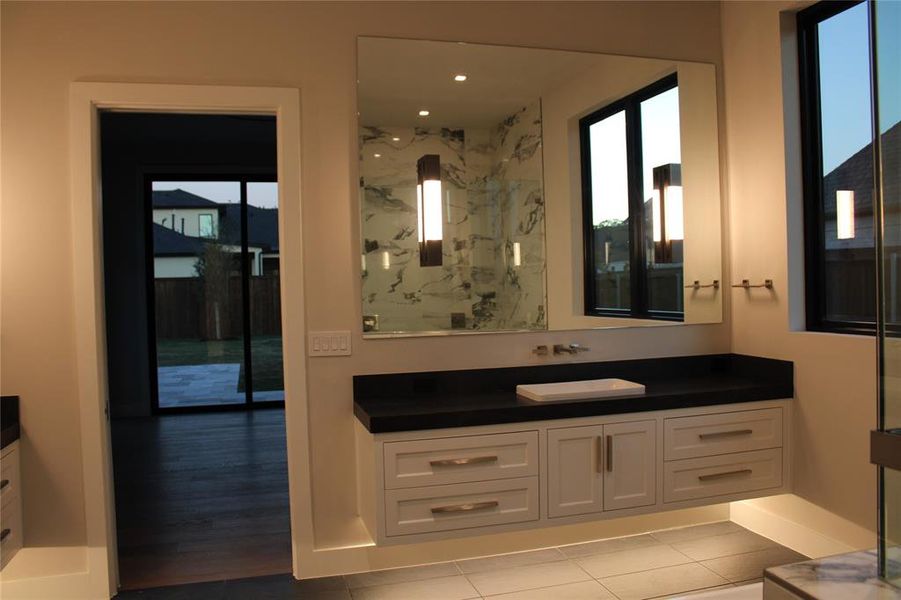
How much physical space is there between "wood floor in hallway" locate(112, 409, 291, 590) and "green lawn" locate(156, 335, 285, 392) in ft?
2.12

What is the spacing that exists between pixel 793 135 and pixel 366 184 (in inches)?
81.5

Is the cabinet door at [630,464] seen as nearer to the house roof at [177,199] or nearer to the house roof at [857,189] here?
the house roof at [857,189]

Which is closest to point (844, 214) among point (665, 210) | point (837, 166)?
point (837, 166)

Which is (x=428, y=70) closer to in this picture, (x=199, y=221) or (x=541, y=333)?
(x=541, y=333)

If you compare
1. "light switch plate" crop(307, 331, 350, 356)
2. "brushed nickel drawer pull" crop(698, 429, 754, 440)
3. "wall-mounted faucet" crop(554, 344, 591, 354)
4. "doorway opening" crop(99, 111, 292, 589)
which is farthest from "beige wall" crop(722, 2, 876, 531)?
"doorway opening" crop(99, 111, 292, 589)

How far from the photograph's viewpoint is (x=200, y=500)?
4.21 meters

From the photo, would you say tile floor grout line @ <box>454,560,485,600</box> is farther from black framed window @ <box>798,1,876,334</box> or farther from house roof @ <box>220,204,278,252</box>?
house roof @ <box>220,204,278,252</box>

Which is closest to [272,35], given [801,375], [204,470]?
[801,375]

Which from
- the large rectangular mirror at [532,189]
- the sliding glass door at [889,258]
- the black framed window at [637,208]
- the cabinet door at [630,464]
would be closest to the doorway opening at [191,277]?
the large rectangular mirror at [532,189]

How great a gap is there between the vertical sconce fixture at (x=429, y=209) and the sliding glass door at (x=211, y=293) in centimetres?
437

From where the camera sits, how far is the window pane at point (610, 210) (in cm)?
344

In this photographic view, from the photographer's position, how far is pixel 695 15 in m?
3.55

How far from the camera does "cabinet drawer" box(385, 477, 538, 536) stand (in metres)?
2.63

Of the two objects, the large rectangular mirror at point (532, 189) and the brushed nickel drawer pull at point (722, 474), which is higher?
the large rectangular mirror at point (532, 189)
